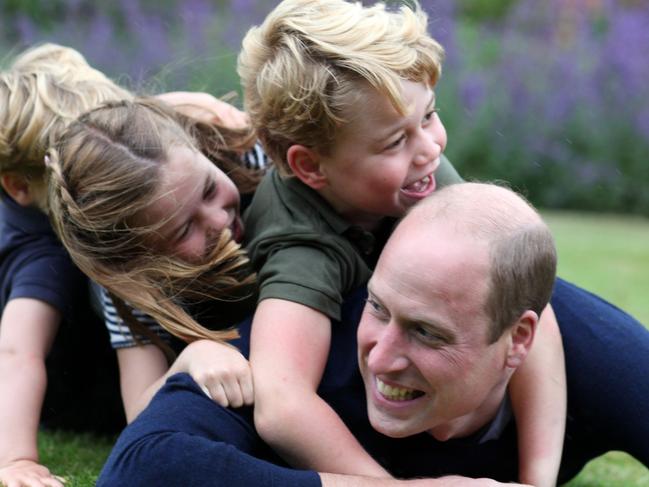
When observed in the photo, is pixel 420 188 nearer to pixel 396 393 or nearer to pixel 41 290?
pixel 396 393

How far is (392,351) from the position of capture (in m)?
2.54

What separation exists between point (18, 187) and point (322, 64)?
1193mm

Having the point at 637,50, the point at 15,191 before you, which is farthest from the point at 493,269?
the point at 637,50

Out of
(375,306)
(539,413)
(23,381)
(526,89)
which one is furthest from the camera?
(526,89)

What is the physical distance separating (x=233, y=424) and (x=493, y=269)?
733 millimetres

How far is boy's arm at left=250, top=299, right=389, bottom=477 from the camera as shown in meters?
2.65

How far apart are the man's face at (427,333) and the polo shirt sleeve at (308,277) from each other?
0.60 ft

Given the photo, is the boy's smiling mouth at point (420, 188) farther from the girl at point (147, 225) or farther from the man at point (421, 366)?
the girl at point (147, 225)

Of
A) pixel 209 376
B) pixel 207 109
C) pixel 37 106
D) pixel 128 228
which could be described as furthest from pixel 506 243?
pixel 37 106

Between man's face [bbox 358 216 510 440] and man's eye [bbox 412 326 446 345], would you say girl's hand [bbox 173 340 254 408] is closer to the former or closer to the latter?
man's face [bbox 358 216 510 440]

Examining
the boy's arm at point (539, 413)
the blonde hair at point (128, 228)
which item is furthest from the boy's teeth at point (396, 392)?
the blonde hair at point (128, 228)

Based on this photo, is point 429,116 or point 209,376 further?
point 429,116

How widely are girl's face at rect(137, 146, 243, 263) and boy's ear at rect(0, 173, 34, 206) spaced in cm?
71

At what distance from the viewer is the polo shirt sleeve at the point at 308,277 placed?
2.77m
